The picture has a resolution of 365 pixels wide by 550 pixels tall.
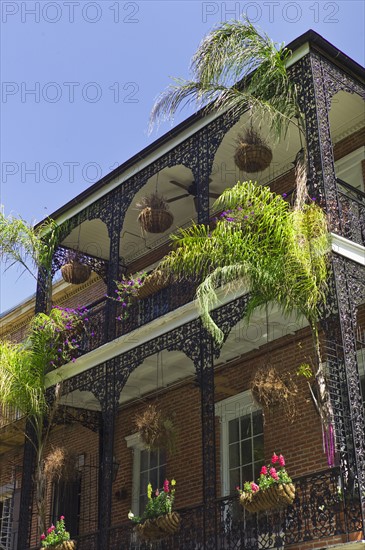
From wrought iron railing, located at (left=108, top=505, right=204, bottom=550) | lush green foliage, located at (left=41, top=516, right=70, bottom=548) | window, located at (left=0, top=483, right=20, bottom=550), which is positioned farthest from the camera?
window, located at (left=0, top=483, right=20, bottom=550)

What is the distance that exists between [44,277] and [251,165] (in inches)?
187

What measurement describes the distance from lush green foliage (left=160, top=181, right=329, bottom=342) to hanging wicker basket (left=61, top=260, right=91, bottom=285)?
208 inches

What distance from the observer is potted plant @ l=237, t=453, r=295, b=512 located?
8.46m

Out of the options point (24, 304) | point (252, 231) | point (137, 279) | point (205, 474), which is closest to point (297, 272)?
point (252, 231)

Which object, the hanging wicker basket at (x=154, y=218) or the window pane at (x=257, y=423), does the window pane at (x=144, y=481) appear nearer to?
the window pane at (x=257, y=423)

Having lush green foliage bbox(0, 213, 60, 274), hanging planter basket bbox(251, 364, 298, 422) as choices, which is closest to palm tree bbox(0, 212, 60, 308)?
lush green foliage bbox(0, 213, 60, 274)

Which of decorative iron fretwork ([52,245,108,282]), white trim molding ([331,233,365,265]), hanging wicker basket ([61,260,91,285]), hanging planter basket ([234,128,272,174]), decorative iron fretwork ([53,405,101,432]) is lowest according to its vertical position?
decorative iron fretwork ([53,405,101,432])

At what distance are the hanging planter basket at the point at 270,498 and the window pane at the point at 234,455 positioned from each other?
136 inches

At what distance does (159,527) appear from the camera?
988 cm

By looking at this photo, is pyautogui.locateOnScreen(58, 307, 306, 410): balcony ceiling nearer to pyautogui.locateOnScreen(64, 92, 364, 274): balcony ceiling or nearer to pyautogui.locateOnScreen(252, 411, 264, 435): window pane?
pyautogui.locateOnScreen(252, 411, 264, 435): window pane

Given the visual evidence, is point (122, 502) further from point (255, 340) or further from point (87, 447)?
point (255, 340)

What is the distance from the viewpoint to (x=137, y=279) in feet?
39.7

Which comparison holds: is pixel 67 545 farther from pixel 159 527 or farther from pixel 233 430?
pixel 233 430

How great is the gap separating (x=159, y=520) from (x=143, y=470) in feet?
13.5
